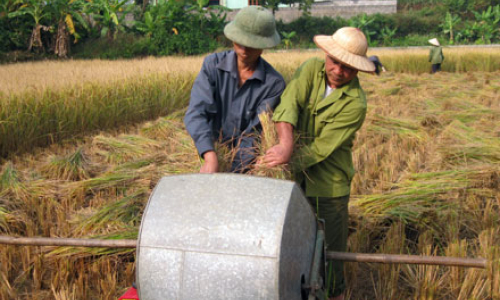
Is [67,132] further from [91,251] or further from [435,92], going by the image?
[435,92]

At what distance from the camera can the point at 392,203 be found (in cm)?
293

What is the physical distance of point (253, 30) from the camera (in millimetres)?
1879

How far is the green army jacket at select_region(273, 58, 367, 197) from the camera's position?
1923 millimetres

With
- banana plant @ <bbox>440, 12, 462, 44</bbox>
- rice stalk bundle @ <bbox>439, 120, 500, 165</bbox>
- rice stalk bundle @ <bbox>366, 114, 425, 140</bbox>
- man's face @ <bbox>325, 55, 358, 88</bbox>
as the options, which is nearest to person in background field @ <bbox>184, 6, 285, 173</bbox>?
man's face @ <bbox>325, 55, 358, 88</bbox>

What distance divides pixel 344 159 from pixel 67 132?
3621 millimetres

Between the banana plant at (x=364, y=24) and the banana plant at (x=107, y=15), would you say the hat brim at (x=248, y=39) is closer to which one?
the banana plant at (x=107, y=15)

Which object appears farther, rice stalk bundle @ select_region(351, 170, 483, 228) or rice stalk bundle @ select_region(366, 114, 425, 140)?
rice stalk bundle @ select_region(366, 114, 425, 140)

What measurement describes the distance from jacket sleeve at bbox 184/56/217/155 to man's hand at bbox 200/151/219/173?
0.03 metres

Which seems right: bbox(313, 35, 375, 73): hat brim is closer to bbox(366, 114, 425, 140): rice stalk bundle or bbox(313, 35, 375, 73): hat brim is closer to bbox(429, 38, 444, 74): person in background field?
bbox(366, 114, 425, 140): rice stalk bundle

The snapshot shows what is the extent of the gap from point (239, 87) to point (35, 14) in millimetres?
11719

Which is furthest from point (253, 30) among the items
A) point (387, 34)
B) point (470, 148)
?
point (387, 34)

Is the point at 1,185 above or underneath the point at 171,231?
underneath

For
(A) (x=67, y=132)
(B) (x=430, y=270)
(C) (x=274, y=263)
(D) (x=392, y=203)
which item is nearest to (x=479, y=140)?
(D) (x=392, y=203)

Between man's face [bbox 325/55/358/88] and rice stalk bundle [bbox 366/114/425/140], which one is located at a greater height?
man's face [bbox 325/55/358/88]
